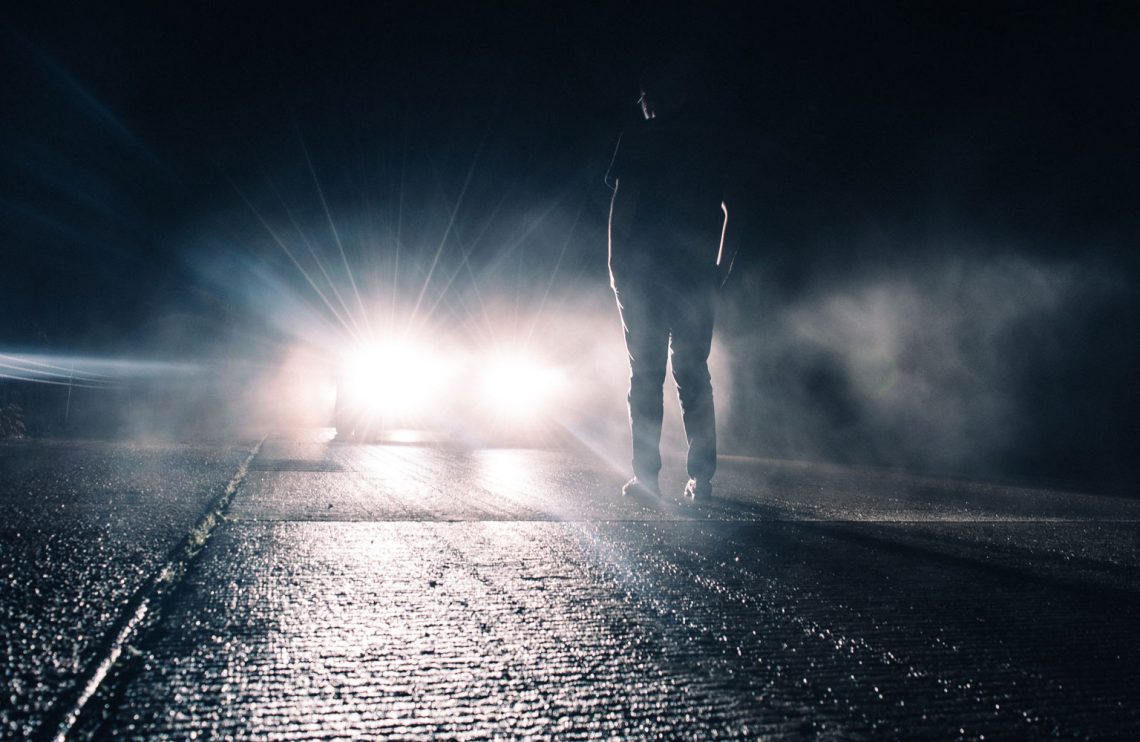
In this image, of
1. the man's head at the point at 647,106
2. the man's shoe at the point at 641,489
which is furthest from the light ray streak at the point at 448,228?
the man's shoe at the point at 641,489

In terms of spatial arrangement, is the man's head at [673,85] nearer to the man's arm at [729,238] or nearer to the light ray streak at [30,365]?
the man's arm at [729,238]

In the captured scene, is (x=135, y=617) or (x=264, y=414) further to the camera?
(x=264, y=414)

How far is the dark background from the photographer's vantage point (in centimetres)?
430

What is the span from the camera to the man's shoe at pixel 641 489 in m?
2.07

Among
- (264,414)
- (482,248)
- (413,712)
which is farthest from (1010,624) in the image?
(264,414)

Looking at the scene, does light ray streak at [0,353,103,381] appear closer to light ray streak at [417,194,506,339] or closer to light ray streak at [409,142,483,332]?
light ray streak at [417,194,506,339]

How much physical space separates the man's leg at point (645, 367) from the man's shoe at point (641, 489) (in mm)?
15

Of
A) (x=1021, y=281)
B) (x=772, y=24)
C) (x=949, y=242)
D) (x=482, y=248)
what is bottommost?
(x=1021, y=281)

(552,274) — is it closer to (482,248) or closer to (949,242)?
(482,248)

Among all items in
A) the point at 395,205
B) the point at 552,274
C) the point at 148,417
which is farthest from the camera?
the point at 395,205

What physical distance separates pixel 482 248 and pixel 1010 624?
988 cm

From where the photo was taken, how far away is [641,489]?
2088 mm

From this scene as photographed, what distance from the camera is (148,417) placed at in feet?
28.7

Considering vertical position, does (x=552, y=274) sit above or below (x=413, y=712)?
above
